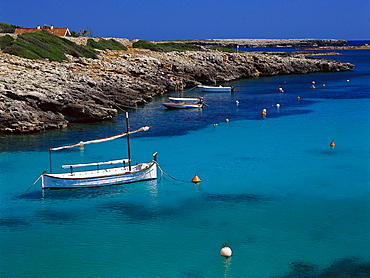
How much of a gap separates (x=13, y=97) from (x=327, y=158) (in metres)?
33.7

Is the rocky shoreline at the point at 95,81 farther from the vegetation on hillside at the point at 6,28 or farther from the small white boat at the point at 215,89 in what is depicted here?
the vegetation on hillside at the point at 6,28

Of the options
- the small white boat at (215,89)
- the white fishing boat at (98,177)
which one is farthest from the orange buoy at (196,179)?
the small white boat at (215,89)

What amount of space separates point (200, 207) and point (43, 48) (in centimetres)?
5956

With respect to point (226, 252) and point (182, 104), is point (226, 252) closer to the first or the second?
point (226, 252)

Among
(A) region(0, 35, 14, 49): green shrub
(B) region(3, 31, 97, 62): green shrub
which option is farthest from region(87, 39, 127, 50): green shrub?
(A) region(0, 35, 14, 49): green shrub

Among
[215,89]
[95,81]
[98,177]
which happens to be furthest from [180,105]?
[98,177]

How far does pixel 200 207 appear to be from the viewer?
29500 millimetres

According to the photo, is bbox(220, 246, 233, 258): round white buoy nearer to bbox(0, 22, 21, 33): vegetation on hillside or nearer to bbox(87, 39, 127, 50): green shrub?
bbox(87, 39, 127, 50): green shrub

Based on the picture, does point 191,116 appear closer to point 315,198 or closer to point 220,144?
point 220,144

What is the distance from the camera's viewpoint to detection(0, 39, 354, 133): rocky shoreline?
52.1m

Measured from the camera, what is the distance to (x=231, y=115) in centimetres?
6381

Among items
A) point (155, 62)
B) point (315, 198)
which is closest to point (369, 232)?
point (315, 198)

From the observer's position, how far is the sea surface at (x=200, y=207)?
22.8 m

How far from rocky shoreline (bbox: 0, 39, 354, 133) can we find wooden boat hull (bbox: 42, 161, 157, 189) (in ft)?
62.8
